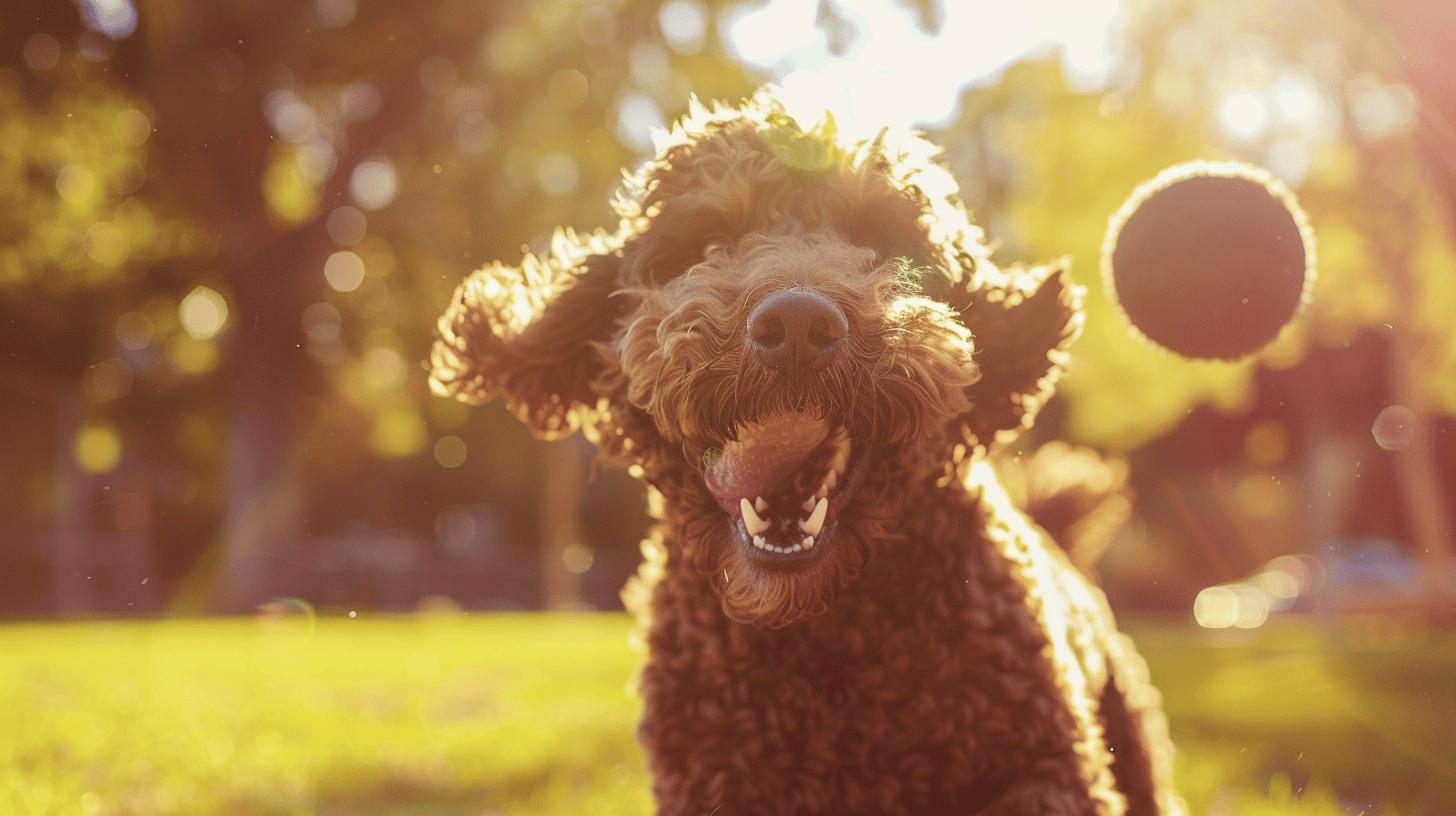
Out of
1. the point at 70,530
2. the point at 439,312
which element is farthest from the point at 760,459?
the point at 70,530

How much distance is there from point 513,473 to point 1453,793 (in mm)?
Answer: 36039

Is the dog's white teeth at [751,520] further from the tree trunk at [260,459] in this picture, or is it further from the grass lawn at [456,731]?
the tree trunk at [260,459]

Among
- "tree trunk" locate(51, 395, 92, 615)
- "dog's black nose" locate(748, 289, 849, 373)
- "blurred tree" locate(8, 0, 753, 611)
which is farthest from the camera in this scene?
"tree trunk" locate(51, 395, 92, 615)

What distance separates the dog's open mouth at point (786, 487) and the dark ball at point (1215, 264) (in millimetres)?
1327

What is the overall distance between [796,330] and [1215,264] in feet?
5.62

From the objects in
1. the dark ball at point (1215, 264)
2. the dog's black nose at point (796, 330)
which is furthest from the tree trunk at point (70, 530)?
the dog's black nose at point (796, 330)

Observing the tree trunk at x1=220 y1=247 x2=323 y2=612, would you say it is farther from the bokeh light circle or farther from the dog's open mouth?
the dog's open mouth

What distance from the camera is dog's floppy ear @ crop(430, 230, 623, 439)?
11.6ft

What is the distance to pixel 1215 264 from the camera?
368 centimetres

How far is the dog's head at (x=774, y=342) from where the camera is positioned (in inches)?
106

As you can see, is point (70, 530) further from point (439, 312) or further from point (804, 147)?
point (804, 147)

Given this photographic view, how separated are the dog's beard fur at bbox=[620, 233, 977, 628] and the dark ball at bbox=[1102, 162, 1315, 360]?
3.04 ft

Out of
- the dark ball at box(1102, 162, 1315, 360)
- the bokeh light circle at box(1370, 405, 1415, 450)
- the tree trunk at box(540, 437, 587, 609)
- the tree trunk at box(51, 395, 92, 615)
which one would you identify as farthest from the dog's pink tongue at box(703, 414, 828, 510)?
the tree trunk at box(51, 395, 92, 615)

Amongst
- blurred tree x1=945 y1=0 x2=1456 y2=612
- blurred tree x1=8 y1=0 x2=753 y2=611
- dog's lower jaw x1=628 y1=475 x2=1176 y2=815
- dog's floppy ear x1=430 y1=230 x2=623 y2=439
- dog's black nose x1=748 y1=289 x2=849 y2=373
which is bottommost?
dog's lower jaw x1=628 y1=475 x2=1176 y2=815
